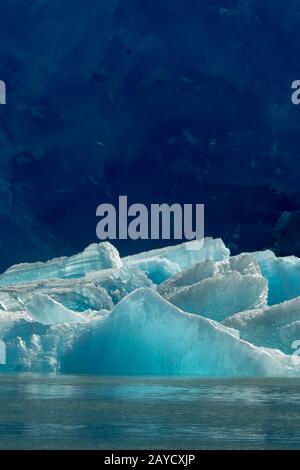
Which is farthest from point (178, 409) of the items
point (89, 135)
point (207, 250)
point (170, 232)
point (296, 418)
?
point (89, 135)

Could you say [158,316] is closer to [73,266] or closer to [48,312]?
[48,312]

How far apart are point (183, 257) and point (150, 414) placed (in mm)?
15902

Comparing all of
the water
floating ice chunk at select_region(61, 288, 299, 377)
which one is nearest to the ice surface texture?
floating ice chunk at select_region(61, 288, 299, 377)

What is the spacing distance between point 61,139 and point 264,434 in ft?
103

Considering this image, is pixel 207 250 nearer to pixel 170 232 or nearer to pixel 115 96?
pixel 170 232

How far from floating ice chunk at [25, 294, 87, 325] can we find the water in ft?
13.8

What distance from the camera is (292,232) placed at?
39969 millimetres

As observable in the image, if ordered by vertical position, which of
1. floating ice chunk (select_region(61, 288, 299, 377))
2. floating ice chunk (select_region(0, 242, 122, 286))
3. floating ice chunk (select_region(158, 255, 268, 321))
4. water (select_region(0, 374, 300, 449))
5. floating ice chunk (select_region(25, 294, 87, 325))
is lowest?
water (select_region(0, 374, 300, 449))

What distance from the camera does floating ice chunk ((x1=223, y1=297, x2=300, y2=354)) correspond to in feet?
75.5

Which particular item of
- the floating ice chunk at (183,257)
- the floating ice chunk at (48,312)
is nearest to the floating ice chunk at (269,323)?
the floating ice chunk at (48,312)

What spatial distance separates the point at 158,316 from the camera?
21234mm

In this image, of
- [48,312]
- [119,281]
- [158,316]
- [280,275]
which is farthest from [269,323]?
[119,281]

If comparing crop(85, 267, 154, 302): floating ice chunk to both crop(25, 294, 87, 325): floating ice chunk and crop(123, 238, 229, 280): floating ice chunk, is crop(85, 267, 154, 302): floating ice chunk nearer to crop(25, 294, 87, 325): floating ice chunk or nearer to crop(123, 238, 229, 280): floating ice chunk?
crop(123, 238, 229, 280): floating ice chunk

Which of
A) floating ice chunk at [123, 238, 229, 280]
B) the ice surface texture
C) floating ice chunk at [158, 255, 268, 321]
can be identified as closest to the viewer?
the ice surface texture
